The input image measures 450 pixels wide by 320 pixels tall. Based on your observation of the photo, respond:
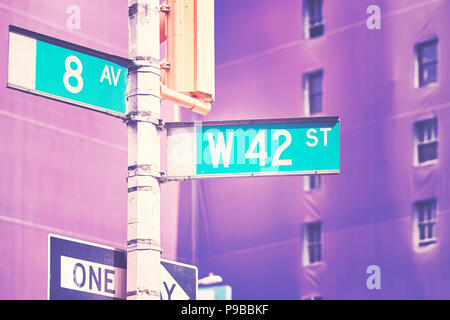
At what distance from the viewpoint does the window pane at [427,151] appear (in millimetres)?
46688

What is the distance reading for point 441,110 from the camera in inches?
1823

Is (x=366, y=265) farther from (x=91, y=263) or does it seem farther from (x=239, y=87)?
(x=91, y=263)

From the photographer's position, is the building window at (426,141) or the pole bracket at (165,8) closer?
the pole bracket at (165,8)

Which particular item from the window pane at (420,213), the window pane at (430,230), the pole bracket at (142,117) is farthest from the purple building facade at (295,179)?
the pole bracket at (142,117)

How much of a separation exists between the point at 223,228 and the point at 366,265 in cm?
866

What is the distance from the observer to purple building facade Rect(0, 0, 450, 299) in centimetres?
4516

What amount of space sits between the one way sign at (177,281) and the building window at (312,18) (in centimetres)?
4436

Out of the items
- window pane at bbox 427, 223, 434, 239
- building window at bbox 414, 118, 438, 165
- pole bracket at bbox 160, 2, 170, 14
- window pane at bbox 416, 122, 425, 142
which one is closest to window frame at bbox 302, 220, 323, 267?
window pane at bbox 427, 223, 434, 239

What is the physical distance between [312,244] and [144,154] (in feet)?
144

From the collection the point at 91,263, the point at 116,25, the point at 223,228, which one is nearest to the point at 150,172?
the point at 91,263

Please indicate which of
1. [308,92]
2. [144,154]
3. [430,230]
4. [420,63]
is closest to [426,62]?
[420,63]

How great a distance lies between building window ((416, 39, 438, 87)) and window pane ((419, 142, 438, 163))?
8.06 feet

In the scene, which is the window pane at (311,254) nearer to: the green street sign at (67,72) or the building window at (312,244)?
A: the building window at (312,244)
